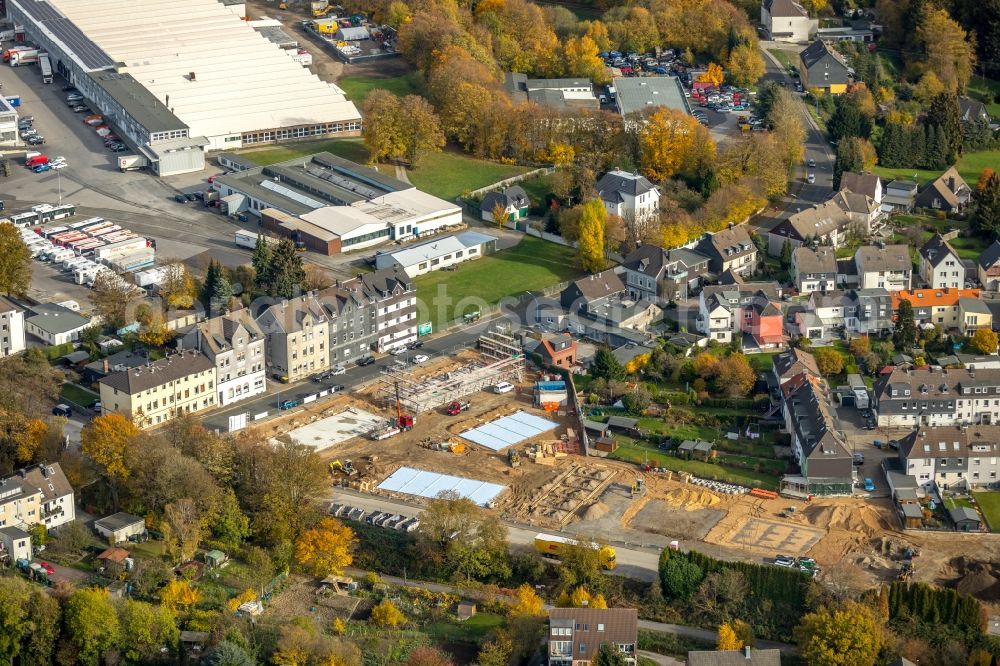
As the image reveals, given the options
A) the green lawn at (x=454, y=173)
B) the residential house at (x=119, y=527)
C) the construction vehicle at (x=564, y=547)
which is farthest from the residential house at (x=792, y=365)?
the residential house at (x=119, y=527)

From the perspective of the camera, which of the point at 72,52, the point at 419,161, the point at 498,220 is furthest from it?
the point at 72,52

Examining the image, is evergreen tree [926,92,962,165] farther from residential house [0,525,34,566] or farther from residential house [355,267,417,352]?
residential house [0,525,34,566]

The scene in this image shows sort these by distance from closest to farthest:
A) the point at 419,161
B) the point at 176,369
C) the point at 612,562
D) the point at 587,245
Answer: the point at 612,562, the point at 176,369, the point at 587,245, the point at 419,161

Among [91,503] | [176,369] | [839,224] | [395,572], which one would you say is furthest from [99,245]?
[839,224]

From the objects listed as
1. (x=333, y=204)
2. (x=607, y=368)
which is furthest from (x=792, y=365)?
(x=333, y=204)

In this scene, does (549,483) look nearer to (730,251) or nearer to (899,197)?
(730,251)

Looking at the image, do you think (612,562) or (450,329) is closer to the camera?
(612,562)

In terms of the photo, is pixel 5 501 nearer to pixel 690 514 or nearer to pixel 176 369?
pixel 176 369

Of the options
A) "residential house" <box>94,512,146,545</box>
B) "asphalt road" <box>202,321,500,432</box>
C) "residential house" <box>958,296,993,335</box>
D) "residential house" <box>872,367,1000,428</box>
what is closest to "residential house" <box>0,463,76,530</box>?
"residential house" <box>94,512,146,545</box>
